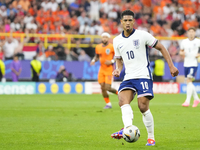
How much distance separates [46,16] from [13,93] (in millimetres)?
5604

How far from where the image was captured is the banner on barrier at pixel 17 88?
21.5 metres

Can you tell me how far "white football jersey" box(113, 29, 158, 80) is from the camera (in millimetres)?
6805

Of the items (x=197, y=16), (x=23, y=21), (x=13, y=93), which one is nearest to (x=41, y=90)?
(x=13, y=93)

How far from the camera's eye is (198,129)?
8914mm

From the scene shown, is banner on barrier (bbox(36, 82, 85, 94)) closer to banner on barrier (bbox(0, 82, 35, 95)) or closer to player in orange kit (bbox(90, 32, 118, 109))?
banner on barrier (bbox(0, 82, 35, 95))

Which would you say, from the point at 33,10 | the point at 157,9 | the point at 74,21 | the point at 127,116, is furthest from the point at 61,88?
the point at 127,116

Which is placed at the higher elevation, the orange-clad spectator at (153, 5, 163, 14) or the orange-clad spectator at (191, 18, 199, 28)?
the orange-clad spectator at (153, 5, 163, 14)

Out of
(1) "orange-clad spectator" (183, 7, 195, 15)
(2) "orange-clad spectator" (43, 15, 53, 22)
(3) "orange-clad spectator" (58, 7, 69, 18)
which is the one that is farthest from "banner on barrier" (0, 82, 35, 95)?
(1) "orange-clad spectator" (183, 7, 195, 15)

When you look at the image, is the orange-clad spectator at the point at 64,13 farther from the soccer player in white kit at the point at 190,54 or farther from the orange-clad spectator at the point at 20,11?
the soccer player in white kit at the point at 190,54

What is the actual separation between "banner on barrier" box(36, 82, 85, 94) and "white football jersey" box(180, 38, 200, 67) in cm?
943

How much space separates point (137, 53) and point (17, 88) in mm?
16010

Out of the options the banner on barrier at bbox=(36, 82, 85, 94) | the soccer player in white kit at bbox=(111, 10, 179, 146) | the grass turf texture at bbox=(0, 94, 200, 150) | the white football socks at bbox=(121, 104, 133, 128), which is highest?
the soccer player in white kit at bbox=(111, 10, 179, 146)

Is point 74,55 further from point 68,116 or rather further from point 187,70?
point 68,116

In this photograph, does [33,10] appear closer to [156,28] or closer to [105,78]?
[156,28]
